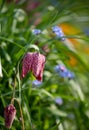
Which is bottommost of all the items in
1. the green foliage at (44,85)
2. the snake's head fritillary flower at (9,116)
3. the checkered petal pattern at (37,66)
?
the green foliage at (44,85)

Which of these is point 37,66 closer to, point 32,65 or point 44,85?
point 32,65

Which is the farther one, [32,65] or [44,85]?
[44,85]

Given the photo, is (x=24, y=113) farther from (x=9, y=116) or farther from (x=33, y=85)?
(x=9, y=116)

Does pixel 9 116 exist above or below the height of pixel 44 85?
above

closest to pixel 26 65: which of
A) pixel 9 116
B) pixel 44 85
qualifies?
pixel 9 116

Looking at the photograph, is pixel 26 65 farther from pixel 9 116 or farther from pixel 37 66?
pixel 9 116

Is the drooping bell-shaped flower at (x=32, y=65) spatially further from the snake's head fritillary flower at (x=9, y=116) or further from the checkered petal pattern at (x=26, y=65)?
the snake's head fritillary flower at (x=9, y=116)

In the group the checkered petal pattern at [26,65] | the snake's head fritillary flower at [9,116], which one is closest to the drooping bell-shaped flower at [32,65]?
the checkered petal pattern at [26,65]

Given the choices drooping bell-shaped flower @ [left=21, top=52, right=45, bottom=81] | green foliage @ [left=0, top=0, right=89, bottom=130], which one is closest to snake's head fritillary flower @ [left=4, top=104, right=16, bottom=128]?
drooping bell-shaped flower @ [left=21, top=52, right=45, bottom=81]

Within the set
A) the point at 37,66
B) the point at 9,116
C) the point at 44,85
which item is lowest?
the point at 44,85

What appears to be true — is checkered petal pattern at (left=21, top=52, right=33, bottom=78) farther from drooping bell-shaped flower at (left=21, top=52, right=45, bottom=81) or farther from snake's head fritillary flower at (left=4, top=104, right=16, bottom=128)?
snake's head fritillary flower at (left=4, top=104, right=16, bottom=128)

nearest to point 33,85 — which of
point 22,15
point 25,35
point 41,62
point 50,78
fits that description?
point 50,78

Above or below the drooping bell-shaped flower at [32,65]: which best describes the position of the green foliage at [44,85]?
below
